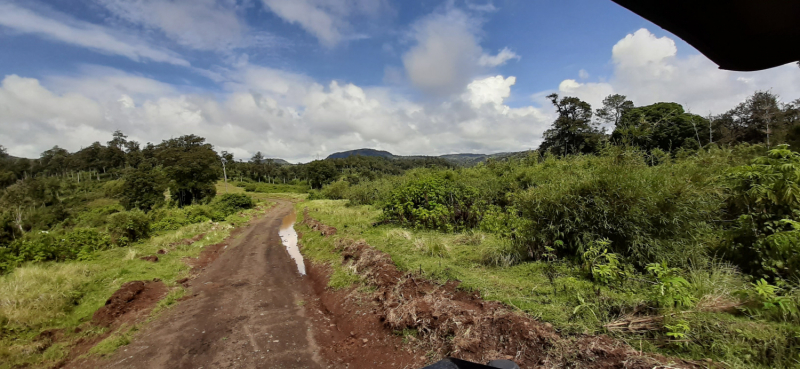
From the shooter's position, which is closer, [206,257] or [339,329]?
[339,329]

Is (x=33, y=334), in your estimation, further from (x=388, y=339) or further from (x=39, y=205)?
(x=39, y=205)

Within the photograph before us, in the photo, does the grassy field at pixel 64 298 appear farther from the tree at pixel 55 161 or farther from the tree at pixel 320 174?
the tree at pixel 55 161

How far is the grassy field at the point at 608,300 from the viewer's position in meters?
3.13

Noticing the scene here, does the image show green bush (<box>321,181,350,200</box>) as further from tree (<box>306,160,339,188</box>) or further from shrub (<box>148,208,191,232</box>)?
tree (<box>306,160,339,188</box>)

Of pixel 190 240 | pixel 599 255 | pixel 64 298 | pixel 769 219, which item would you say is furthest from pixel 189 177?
pixel 769 219

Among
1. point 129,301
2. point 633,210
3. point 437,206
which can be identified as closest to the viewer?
point 633,210

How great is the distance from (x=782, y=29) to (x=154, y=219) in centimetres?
2345

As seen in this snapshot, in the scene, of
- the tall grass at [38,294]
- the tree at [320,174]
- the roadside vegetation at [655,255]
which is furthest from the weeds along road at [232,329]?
the tree at [320,174]

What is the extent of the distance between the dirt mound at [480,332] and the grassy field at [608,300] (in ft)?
0.78

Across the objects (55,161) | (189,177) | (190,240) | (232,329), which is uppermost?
(55,161)

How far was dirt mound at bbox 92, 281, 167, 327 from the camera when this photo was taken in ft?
22.5

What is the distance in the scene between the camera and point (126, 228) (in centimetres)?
1416

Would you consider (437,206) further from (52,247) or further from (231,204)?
(231,204)

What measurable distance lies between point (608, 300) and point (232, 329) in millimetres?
6898
